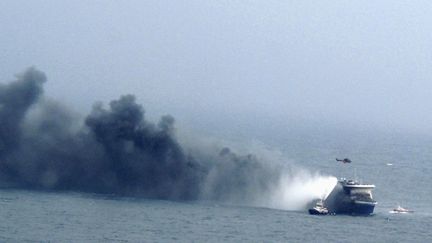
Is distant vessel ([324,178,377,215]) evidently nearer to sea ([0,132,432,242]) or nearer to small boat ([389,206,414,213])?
sea ([0,132,432,242])

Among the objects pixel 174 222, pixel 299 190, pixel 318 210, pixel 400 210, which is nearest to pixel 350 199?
pixel 318 210

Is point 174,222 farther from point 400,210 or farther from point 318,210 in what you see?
point 400,210

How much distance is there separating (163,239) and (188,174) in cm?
3618

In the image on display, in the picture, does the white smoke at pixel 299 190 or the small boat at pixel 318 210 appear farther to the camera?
the white smoke at pixel 299 190

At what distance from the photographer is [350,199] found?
141750mm

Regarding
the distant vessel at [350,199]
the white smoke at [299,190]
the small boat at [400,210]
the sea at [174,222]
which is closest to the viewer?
the sea at [174,222]

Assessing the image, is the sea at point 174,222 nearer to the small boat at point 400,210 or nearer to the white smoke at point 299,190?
the small boat at point 400,210

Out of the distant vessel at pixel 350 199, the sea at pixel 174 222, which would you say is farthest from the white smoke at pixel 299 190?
the sea at pixel 174 222

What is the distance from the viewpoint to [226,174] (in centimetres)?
14912

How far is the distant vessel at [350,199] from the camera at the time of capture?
141 m

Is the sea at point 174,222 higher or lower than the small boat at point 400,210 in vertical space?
lower

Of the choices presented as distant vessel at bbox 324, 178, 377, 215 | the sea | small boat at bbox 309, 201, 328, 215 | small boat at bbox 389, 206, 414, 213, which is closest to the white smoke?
distant vessel at bbox 324, 178, 377, 215

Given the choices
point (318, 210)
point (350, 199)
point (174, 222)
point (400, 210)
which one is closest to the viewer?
point (174, 222)

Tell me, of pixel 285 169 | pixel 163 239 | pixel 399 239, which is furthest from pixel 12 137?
pixel 399 239
